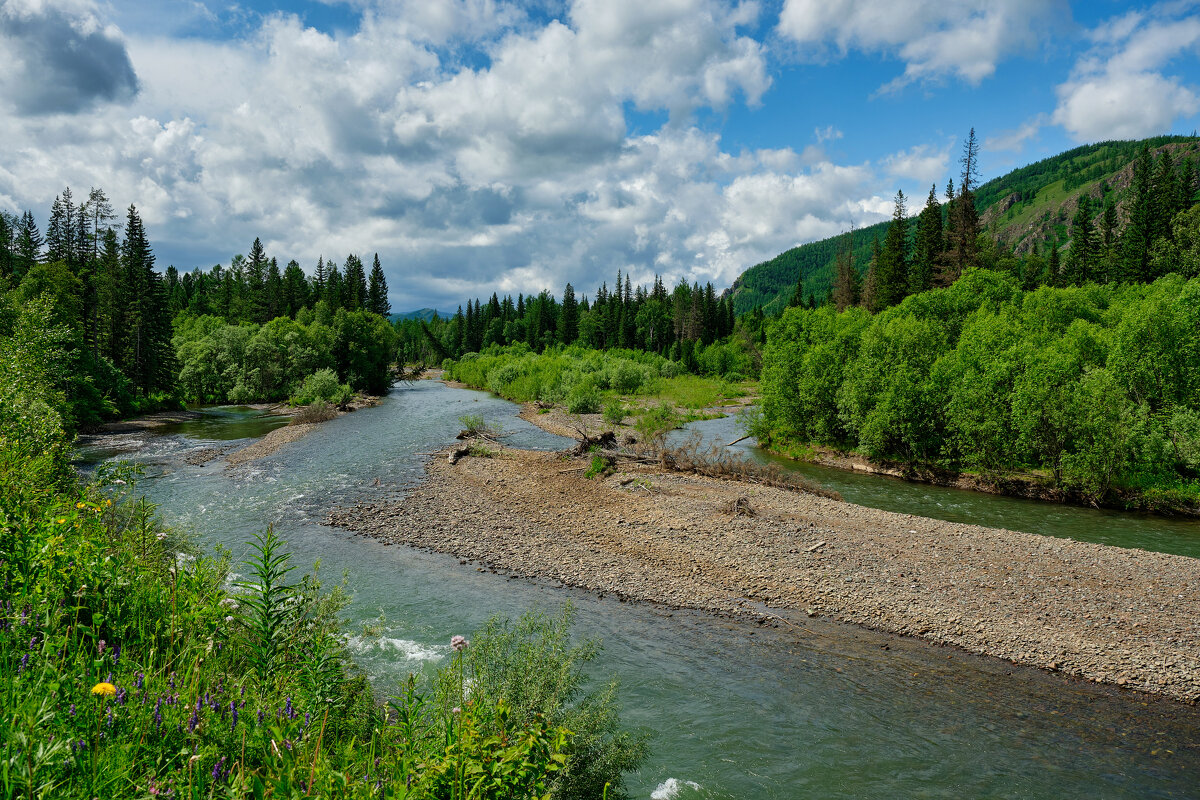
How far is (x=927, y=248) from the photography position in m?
61.5

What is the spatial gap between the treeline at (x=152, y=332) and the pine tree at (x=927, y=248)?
59.6 metres

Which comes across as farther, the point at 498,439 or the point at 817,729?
the point at 498,439

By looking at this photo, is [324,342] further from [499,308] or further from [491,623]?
[499,308]

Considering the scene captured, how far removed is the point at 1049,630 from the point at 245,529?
21.4 metres

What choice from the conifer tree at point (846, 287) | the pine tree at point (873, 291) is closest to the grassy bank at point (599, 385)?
the conifer tree at point (846, 287)

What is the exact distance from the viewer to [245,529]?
1761cm

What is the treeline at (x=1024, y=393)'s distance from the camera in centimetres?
2309

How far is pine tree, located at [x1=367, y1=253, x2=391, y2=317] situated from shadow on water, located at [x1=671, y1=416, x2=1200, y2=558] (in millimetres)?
94930

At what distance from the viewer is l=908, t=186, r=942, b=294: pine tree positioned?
193 feet

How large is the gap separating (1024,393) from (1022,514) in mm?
6643

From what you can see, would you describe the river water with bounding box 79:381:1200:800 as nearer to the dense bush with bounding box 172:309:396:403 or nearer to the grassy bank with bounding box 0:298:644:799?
the grassy bank with bounding box 0:298:644:799

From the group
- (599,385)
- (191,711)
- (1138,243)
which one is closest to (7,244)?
(599,385)

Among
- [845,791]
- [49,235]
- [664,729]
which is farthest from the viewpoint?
[49,235]

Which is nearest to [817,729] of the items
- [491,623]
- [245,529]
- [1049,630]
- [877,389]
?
[491,623]
